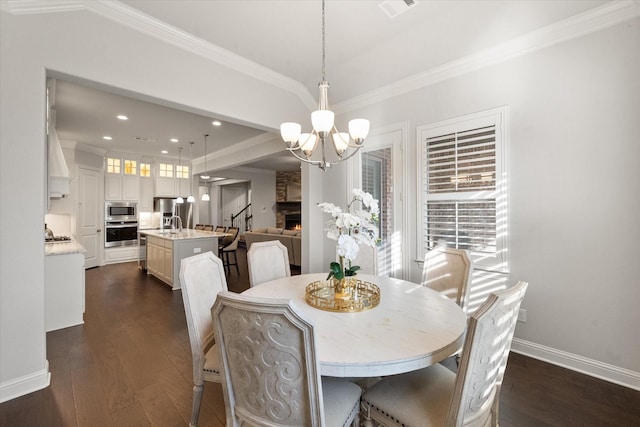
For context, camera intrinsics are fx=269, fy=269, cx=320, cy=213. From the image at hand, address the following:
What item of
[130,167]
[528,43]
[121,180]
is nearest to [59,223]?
[121,180]

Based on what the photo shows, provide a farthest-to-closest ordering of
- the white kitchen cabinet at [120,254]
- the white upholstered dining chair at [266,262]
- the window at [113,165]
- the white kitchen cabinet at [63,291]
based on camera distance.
A: the window at [113,165]
the white kitchen cabinet at [120,254]
the white kitchen cabinet at [63,291]
the white upholstered dining chair at [266,262]

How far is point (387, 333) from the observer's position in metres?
1.28

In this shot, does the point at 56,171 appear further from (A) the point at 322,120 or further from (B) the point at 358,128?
(B) the point at 358,128

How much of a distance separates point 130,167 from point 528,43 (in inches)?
331

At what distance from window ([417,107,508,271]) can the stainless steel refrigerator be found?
6730 millimetres

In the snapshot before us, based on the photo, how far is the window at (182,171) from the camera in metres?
7.98

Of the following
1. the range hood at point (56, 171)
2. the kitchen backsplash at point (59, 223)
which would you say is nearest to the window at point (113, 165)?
the kitchen backsplash at point (59, 223)

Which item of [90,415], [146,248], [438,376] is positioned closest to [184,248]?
[146,248]

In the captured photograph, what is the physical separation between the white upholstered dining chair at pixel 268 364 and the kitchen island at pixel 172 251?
11.9 ft

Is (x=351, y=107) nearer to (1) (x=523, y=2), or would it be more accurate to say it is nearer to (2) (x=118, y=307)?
(1) (x=523, y=2)

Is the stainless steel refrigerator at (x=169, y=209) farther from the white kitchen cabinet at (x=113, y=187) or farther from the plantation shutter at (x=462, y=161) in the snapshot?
the plantation shutter at (x=462, y=161)

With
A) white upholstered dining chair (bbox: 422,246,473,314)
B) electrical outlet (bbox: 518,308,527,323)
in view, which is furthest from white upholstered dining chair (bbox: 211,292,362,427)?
electrical outlet (bbox: 518,308,527,323)

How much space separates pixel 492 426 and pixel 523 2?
2904mm

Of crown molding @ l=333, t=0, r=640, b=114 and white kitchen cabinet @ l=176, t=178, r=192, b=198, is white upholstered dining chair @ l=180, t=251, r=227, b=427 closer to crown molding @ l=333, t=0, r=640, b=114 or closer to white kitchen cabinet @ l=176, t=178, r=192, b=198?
crown molding @ l=333, t=0, r=640, b=114
